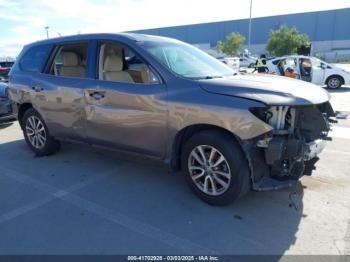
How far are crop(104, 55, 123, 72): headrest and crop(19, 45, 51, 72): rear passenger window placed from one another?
134 cm

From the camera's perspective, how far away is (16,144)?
6.56 meters

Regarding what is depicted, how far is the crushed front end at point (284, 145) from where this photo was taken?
3.33 meters

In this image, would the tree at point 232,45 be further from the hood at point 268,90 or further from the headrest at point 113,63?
the hood at point 268,90

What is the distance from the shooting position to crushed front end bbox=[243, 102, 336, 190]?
3334 mm

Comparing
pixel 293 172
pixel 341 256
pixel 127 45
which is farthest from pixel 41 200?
pixel 341 256

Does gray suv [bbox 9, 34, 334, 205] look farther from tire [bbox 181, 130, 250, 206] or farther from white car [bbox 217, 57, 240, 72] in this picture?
white car [bbox 217, 57, 240, 72]

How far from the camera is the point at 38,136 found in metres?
5.64

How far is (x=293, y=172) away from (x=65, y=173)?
10.3 ft

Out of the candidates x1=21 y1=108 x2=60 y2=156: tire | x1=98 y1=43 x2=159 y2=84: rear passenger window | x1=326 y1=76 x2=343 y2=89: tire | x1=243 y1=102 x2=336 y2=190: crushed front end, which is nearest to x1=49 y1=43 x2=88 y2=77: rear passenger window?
x1=98 y1=43 x2=159 y2=84: rear passenger window

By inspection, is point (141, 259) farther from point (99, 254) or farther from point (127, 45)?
point (127, 45)

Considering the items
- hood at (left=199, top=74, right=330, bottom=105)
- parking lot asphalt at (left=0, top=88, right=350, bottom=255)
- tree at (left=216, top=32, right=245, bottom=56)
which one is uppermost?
tree at (left=216, top=32, right=245, bottom=56)

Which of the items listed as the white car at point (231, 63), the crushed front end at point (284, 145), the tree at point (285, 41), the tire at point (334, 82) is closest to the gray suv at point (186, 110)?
the crushed front end at point (284, 145)

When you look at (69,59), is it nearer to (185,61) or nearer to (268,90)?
(185,61)

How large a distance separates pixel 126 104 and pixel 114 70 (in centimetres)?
73
